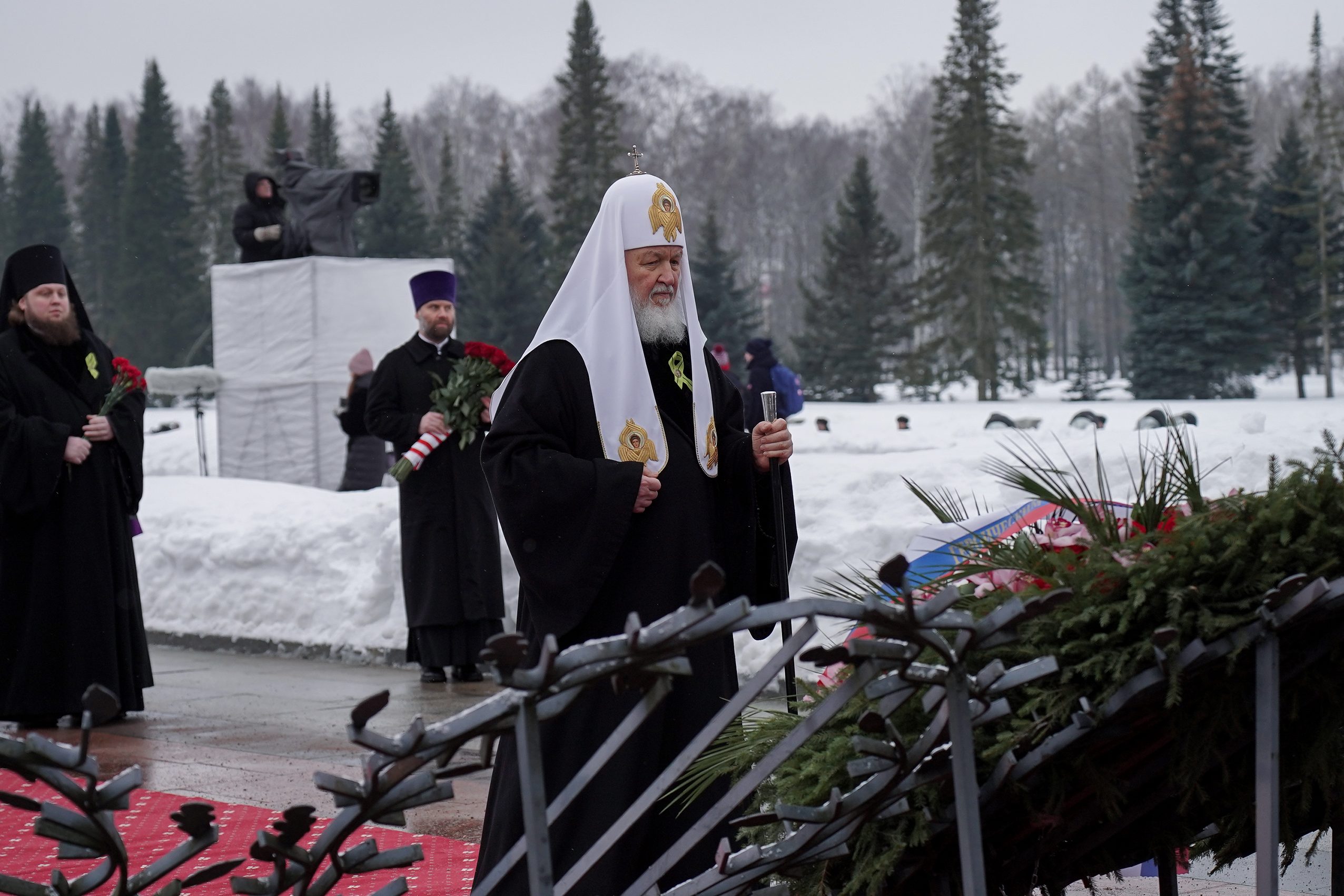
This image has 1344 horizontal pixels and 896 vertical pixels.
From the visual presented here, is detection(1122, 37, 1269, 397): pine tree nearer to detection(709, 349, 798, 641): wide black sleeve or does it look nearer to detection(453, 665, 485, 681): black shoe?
detection(453, 665, 485, 681): black shoe

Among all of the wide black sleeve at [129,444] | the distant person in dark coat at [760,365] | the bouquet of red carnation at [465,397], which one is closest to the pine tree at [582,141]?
the distant person in dark coat at [760,365]

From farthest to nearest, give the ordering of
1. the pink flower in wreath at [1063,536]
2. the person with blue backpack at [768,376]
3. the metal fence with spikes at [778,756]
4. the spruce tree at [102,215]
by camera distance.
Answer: the spruce tree at [102,215], the person with blue backpack at [768,376], the pink flower in wreath at [1063,536], the metal fence with spikes at [778,756]

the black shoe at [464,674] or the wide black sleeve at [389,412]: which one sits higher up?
the wide black sleeve at [389,412]

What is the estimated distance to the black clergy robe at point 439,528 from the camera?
29.5ft

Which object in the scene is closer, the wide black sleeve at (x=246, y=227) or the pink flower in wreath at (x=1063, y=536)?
the pink flower in wreath at (x=1063, y=536)

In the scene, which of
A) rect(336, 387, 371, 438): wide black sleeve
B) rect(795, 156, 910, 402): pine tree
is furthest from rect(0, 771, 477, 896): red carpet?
rect(795, 156, 910, 402): pine tree

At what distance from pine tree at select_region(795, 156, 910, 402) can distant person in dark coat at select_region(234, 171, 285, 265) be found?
86.5 ft

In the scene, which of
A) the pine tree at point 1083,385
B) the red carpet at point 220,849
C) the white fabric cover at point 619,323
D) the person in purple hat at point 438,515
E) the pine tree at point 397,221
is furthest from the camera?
the pine tree at point 397,221

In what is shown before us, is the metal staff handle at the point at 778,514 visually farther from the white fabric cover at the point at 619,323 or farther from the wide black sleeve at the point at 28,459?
the wide black sleeve at the point at 28,459

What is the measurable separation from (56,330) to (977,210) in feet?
136

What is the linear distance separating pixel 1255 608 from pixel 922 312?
46216mm

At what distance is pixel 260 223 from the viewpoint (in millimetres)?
19969

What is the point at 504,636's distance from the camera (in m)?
1.53

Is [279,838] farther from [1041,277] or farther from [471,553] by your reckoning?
[1041,277]
